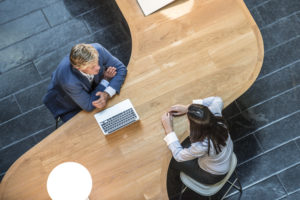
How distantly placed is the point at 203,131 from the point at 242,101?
52.9 inches

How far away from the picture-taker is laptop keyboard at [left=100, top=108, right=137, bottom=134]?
2.42 m

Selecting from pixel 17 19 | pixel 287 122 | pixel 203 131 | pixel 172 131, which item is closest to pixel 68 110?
pixel 172 131

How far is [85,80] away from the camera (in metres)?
2.55

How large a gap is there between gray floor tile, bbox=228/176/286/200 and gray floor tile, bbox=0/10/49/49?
8.20 feet

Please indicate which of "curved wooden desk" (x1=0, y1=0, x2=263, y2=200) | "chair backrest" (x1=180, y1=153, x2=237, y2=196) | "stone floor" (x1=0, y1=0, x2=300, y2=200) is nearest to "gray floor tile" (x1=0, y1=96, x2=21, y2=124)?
"stone floor" (x1=0, y1=0, x2=300, y2=200)


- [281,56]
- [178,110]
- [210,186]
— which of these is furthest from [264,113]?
[178,110]

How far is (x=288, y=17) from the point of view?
3549mm

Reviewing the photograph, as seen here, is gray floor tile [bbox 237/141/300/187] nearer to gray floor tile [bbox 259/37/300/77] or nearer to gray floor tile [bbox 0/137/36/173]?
Result: gray floor tile [bbox 259/37/300/77]

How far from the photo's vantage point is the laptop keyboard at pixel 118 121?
2.42m

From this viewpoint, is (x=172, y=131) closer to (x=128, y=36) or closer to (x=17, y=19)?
(x=128, y=36)

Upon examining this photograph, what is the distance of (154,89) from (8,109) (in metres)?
1.67

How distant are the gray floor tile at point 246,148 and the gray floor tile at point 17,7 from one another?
2.37 meters

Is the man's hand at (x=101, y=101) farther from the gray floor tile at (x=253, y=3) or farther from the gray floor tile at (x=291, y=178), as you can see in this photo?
the gray floor tile at (x=253, y=3)

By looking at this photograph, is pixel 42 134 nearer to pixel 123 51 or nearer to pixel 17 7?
pixel 123 51
